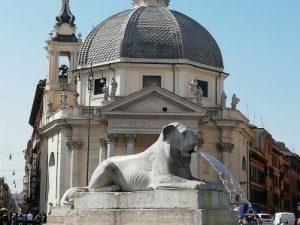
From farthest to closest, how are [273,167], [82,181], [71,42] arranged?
[273,167], [71,42], [82,181]

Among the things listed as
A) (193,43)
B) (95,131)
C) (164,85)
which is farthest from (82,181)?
(193,43)


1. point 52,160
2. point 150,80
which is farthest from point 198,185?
point 52,160

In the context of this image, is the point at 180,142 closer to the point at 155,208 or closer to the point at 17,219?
the point at 155,208

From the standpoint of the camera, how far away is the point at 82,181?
64312mm

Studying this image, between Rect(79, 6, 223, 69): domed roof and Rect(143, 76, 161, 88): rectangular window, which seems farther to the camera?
Rect(79, 6, 223, 69): domed roof

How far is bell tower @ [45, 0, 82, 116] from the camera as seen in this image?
254 feet

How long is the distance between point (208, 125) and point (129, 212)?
→ 171ft

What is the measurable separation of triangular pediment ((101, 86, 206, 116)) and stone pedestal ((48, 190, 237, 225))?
46796mm

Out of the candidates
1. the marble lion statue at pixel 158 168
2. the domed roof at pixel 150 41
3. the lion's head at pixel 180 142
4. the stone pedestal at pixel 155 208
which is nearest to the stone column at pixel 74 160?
the domed roof at pixel 150 41

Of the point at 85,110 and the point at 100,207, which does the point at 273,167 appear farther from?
the point at 100,207

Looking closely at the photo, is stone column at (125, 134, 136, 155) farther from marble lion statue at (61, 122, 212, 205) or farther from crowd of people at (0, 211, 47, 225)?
marble lion statue at (61, 122, 212, 205)

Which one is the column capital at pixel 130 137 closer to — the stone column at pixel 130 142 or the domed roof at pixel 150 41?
the stone column at pixel 130 142

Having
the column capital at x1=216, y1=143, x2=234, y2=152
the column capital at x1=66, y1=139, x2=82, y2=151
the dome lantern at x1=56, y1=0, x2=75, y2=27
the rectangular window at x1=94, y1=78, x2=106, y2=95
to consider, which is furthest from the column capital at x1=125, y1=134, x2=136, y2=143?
the dome lantern at x1=56, y1=0, x2=75, y2=27

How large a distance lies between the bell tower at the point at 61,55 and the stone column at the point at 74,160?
1152cm
